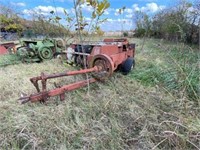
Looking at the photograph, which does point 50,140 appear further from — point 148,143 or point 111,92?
point 111,92

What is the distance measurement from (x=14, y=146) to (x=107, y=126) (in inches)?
37.1

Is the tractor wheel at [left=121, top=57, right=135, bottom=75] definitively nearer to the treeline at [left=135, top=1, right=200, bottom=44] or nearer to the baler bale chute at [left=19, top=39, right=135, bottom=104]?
the baler bale chute at [left=19, top=39, right=135, bottom=104]

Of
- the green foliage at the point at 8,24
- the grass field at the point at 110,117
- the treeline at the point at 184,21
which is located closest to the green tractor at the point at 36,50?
the grass field at the point at 110,117

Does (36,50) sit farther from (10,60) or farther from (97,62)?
(97,62)

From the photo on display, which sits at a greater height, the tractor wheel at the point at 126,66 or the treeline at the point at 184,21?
the treeline at the point at 184,21

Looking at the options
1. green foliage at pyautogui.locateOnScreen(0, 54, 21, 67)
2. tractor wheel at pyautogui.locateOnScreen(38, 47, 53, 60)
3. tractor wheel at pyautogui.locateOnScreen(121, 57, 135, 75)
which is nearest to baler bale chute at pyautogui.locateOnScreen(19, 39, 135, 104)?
tractor wheel at pyautogui.locateOnScreen(121, 57, 135, 75)

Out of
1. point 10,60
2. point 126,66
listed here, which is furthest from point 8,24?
point 126,66

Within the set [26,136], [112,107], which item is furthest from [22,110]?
[112,107]

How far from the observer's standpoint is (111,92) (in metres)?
2.88

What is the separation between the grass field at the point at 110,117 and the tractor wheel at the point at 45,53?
182cm

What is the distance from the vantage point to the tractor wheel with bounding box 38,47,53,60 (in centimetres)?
498

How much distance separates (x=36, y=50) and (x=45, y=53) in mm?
252

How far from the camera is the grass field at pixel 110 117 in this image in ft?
5.91

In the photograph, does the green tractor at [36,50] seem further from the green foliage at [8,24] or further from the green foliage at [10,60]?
the green foliage at [8,24]
